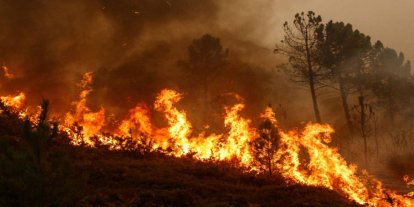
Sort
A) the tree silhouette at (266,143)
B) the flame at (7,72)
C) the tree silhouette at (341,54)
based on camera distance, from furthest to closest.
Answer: the tree silhouette at (341,54) < the flame at (7,72) < the tree silhouette at (266,143)

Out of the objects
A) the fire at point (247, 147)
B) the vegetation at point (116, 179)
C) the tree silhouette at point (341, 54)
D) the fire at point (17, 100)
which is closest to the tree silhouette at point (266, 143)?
the vegetation at point (116, 179)

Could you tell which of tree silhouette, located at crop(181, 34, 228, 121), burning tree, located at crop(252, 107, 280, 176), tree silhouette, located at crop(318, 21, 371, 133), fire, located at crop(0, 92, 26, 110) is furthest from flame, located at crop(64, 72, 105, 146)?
tree silhouette, located at crop(318, 21, 371, 133)

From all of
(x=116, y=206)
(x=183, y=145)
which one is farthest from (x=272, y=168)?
(x=116, y=206)

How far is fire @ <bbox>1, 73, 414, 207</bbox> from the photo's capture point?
17.9m

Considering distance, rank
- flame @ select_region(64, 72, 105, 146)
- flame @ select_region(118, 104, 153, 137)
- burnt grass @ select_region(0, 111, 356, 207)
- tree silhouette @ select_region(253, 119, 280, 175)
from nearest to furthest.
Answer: burnt grass @ select_region(0, 111, 356, 207) → tree silhouette @ select_region(253, 119, 280, 175) → flame @ select_region(64, 72, 105, 146) → flame @ select_region(118, 104, 153, 137)

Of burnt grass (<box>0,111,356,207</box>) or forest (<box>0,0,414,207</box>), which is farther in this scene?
forest (<box>0,0,414,207</box>)

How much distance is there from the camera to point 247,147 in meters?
21.0

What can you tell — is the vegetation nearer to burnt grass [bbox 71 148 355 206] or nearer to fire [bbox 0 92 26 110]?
burnt grass [bbox 71 148 355 206]

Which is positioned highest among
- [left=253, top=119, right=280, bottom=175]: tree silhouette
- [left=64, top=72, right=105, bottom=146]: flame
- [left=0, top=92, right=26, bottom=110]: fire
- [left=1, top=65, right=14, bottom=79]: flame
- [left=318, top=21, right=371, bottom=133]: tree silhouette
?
[left=318, top=21, right=371, bottom=133]: tree silhouette

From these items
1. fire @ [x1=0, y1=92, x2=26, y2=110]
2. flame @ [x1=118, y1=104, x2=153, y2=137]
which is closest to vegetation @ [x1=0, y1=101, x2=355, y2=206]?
flame @ [x1=118, y1=104, x2=153, y2=137]

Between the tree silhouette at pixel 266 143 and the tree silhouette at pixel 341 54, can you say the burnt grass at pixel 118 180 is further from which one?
the tree silhouette at pixel 341 54

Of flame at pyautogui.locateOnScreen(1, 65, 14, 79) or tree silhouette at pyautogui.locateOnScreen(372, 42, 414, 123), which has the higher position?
tree silhouette at pyautogui.locateOnScreen(372, 42, 414, 123)

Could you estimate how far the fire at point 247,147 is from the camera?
17922 millimetres

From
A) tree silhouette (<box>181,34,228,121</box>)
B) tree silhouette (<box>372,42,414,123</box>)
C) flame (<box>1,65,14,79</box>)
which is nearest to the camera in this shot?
flame (<box>1,65,14,79</box>)
